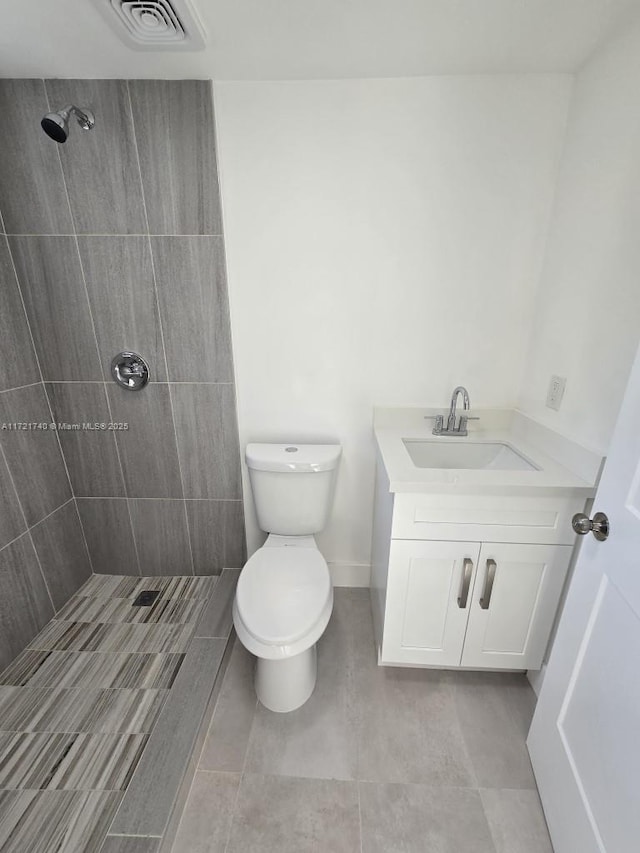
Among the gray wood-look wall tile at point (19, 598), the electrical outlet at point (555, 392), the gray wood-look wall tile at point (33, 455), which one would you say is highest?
the electrical outlet at point (555, 392)

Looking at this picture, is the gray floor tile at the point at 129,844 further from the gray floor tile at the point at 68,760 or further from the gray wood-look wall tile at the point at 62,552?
the gray wood-look wall tile at the point at 62,552

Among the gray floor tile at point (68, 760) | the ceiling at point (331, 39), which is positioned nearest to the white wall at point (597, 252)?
the ceiling at point (331, 39)

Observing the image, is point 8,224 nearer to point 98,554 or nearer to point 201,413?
point 201,413

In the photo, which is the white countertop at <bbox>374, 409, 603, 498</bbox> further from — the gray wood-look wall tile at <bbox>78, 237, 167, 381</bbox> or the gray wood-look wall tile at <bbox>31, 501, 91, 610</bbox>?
the gray wood-look wall tile at <bbox>31, 501, 91, 610</bbox>

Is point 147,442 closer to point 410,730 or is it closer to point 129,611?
point 129,611

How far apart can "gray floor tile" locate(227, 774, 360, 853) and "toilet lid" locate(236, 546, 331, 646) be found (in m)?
0.43

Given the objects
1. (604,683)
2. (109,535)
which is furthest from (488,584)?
(109,535)

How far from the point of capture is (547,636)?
122 cm

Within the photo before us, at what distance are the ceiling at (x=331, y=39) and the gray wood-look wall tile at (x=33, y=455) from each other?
45.1 inches

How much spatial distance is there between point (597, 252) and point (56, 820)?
2.28 metres

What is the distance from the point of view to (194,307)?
144cm

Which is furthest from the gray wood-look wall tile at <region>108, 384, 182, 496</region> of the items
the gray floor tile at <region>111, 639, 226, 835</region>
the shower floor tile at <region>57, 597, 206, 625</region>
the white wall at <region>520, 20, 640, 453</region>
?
the white wall at <region>520, 20, 640, 453</region>

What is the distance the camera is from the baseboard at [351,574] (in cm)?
181

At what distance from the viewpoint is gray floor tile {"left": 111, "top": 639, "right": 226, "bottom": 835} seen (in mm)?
942
